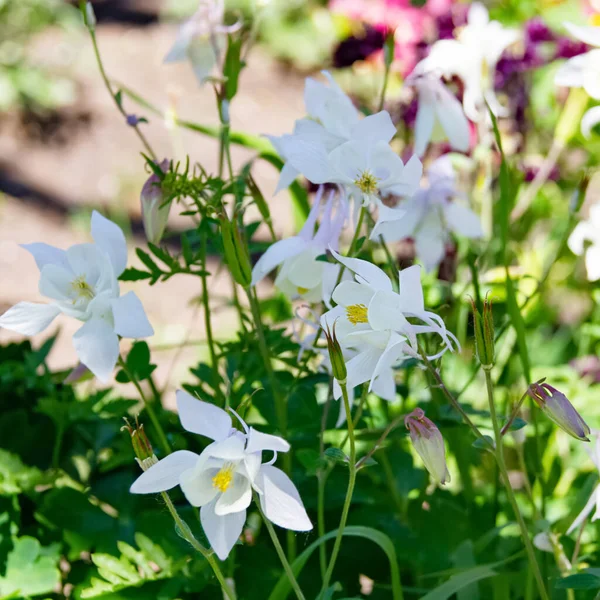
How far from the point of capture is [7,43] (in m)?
3.21

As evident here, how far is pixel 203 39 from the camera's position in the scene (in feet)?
3.47

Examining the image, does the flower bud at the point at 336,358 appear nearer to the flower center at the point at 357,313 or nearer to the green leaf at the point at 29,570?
the flower center at the point at 357,313

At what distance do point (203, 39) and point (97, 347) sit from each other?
0.54m

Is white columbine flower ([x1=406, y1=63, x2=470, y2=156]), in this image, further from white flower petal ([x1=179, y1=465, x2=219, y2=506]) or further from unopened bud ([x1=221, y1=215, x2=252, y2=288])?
white flower petal ([x1=179, y1=465, x2=219, y2=506])

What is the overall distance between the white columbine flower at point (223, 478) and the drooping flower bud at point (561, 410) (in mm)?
199

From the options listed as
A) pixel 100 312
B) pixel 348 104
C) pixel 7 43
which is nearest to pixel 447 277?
pixel 348 104

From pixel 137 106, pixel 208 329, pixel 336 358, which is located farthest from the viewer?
pixel 137 106

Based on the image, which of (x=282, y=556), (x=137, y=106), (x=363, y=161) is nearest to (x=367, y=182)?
(x=363, y=161)

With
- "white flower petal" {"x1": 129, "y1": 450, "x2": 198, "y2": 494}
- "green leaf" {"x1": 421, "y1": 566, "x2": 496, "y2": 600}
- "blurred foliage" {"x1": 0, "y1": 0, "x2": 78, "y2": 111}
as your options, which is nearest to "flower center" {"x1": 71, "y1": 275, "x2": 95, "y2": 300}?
"white flower petal" {"x1": 129, "y1": 450, "x2": 198, "y2": 494}

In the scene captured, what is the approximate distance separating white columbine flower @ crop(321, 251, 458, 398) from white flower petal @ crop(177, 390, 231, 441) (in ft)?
0.29

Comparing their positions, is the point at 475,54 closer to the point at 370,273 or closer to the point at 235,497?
the point at 370,273

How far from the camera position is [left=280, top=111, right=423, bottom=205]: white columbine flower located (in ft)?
2.28

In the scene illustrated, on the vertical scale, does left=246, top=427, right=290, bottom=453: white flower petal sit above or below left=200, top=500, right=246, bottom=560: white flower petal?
above

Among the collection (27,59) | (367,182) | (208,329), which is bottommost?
(27,59)
